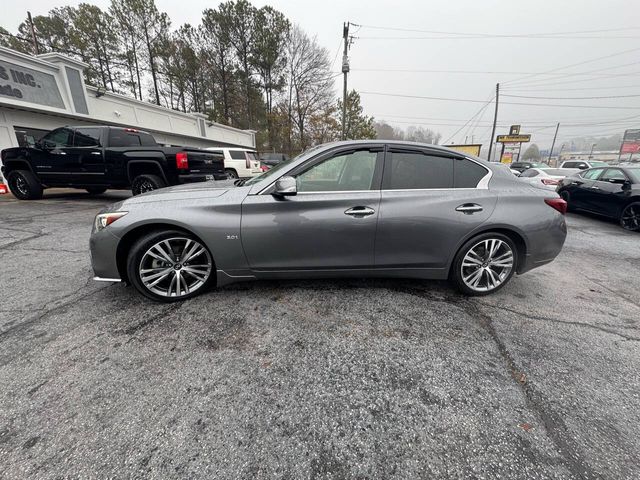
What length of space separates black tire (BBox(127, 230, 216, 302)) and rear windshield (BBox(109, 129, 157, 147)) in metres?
6.07

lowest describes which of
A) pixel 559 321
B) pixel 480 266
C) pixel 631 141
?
pixel 559 321

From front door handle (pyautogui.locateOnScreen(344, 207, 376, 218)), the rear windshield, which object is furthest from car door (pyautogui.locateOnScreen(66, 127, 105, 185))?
front door handle (pyautogui.locateOnScreen(344, 207, 376, 218))

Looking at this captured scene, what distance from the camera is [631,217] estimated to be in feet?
20.0

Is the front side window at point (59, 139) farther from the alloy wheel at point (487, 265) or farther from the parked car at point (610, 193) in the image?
the parked car at point (610, 193)

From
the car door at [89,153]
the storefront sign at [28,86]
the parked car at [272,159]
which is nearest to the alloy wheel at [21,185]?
the car door at [89,153]

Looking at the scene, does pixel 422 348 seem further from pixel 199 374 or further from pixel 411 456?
pixel 199 374

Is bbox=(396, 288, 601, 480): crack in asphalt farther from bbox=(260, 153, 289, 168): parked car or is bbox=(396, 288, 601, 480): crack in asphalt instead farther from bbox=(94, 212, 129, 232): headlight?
bbox=(260, 153, 289, 168): parked car

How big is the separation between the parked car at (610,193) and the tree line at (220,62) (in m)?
18.8

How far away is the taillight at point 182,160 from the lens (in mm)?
6580

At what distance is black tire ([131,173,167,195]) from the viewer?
261 inches

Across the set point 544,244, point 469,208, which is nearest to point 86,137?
point 469,208

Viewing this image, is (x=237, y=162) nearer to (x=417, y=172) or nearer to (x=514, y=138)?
(x=417, y=172)

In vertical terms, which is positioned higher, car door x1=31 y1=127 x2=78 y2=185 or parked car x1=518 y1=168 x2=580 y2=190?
car door x1=31 y1=127 x2=78 y2=185

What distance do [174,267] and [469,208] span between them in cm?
297
